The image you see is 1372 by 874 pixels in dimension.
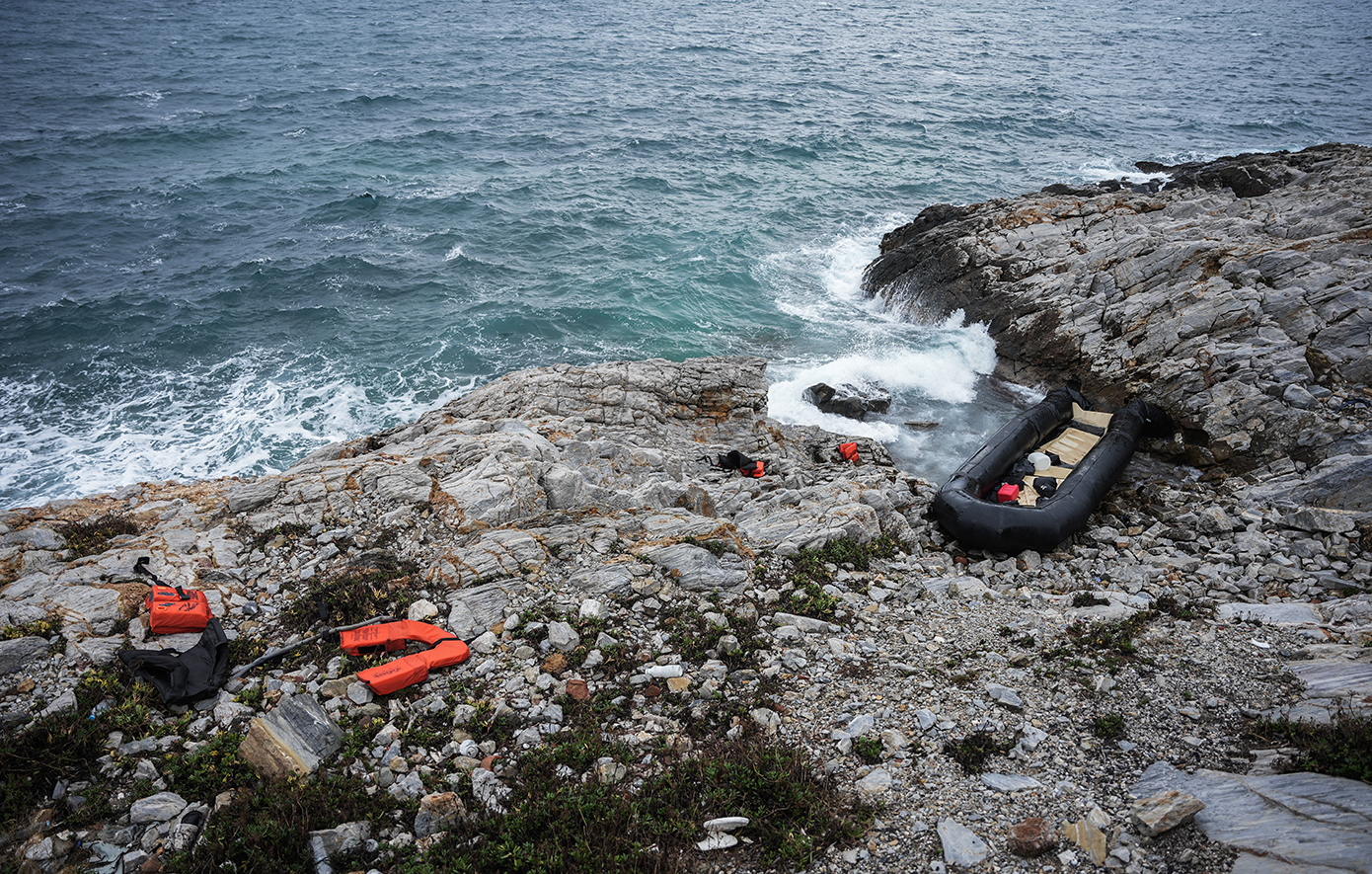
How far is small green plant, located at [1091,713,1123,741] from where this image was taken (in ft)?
21.5

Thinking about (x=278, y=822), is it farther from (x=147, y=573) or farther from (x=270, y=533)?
(x=270, y=533)

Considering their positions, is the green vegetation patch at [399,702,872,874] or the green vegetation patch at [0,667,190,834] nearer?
the green vegetation patch at [399,702,872,874]

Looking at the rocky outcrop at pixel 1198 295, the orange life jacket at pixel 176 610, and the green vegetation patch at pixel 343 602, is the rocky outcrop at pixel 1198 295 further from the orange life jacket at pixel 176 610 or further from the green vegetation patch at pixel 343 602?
the orange life jacket at pixel 176 610

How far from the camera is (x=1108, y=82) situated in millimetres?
56656

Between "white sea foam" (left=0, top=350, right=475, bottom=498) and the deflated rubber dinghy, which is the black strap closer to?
"white sea foam" (left=0, top=350, right=475, bottom=498)

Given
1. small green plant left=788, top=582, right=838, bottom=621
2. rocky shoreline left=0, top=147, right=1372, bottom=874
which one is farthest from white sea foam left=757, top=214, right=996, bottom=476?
small green plant left=788, top=582, right=838, bottom=621

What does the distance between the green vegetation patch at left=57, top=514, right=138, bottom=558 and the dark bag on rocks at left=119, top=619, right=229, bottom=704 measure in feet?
11.1

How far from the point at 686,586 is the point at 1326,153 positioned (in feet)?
113

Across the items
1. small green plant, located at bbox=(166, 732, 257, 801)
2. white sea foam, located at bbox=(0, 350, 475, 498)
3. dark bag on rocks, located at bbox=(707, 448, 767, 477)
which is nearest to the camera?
small green plant, located at bbox=(166, 732, 257, 801)

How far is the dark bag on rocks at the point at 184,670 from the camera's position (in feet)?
23.4

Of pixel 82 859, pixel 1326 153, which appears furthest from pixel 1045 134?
pixel 82 859

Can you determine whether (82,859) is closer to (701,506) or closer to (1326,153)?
(701,506)

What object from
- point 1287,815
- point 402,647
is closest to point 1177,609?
point 1287,815

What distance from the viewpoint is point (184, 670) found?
729 cm
